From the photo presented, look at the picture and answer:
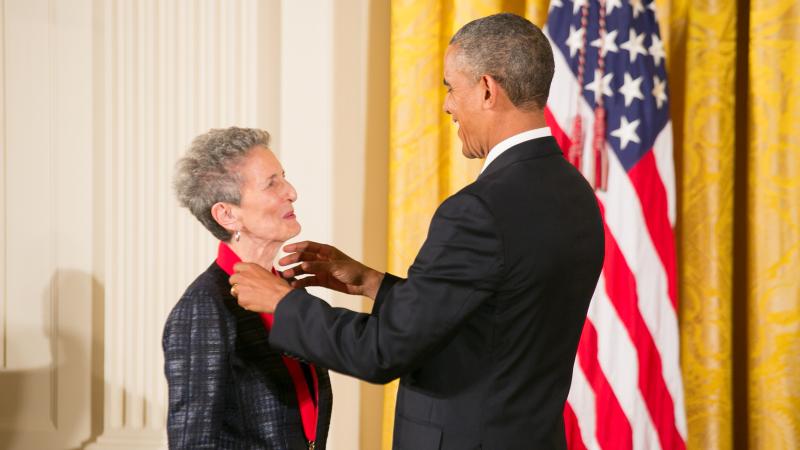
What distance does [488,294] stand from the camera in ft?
5.39

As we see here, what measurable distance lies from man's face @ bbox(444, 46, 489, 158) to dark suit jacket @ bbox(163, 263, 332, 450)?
672 mm

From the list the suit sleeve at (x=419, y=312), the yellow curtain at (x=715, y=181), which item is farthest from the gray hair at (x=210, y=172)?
the yellow curtain at (x=715, y=181)

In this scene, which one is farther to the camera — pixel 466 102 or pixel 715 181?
pixel 715 181

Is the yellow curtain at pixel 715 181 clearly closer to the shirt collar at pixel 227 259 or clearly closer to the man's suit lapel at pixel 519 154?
the shirt collar at pixel 227 259

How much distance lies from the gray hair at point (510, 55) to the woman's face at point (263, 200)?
22.7 inches

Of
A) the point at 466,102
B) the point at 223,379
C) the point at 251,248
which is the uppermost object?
the point at 466,102

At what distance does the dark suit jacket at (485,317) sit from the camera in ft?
5.34

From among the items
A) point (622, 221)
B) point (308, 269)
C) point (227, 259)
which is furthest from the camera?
point (622, 221)

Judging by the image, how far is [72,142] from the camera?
324 cm

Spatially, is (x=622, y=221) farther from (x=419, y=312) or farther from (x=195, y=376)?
(x=195, y=376)

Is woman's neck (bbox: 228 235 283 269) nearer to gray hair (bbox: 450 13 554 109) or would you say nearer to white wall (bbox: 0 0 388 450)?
gray hair (bbox: 450 13 554 109)

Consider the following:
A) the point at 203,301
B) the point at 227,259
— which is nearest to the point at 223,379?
the point at 203,301

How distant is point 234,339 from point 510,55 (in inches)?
35.1

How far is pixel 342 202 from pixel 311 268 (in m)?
1.16
